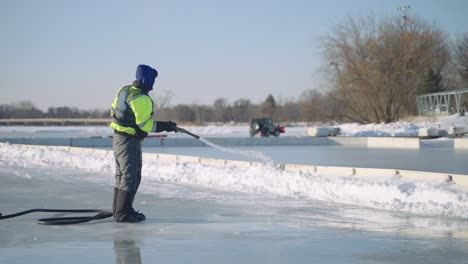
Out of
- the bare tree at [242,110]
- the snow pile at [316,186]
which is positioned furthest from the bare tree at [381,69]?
the bare tree at [242,110]

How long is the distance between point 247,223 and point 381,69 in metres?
58.8

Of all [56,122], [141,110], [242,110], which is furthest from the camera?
[242,110]

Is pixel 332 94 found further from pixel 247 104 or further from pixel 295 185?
pixel 247 104

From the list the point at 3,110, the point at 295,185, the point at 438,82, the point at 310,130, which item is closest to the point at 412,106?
the point at 438,82

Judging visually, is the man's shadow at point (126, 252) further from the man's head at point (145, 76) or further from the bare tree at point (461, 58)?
the bare tree at point (461, 58)

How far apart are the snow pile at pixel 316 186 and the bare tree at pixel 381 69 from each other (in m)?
49.5

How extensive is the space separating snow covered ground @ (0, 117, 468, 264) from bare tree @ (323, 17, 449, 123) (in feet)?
169

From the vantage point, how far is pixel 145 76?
7074 mm

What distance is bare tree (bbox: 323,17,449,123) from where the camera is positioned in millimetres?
62469

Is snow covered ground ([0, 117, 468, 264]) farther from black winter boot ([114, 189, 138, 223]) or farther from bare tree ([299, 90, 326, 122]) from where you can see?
bare tree ([299, 90, 326, 122])

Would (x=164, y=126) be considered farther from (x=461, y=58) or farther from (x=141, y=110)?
(x=461, y=58)

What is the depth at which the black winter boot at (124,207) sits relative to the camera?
7.12 metres

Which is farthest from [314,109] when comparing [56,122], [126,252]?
[126,252]

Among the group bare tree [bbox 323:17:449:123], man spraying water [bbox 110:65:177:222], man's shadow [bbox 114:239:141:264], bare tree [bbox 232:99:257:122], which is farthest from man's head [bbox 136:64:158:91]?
bare tree [bbox 232:99:257:122]
